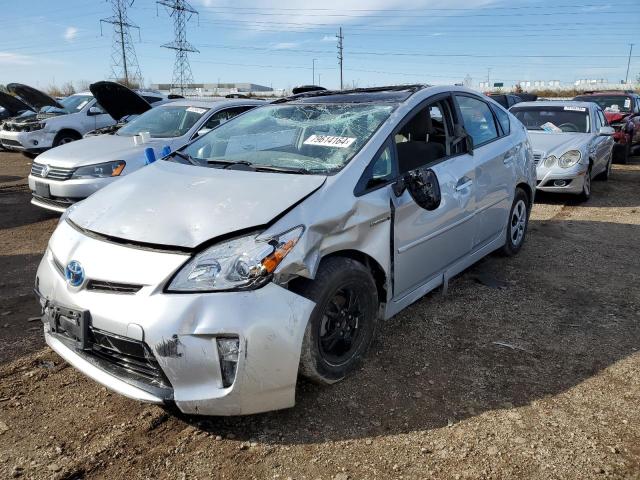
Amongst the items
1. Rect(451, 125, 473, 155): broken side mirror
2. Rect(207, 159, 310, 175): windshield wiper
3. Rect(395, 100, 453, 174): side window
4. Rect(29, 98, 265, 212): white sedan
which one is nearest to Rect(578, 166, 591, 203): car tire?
Rect(451, 125, 473, 155): broken side mirror

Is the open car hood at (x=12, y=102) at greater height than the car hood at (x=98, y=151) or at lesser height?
greater

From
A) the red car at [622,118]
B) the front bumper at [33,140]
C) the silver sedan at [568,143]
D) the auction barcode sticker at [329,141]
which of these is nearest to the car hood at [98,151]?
the auction barcode sticker at [329,141]

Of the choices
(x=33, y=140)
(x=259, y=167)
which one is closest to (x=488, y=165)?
(x=259, y=167)

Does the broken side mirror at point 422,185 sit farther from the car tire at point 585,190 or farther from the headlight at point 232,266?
the car tire at point 585,190

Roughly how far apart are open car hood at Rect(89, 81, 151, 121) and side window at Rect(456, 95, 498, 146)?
5681 mm

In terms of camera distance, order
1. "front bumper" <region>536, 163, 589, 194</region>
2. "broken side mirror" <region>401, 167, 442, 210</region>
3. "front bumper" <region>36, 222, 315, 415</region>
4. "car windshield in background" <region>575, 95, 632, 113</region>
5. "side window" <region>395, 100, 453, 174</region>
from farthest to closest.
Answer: "car windshield in background" <region>575, 95, 632, 113</region>, "front bumper" <region>536, 163, 589, 194</region>, "side window" <region>395, 100, 453, 174</region>, "broken side mirror" <region>401, 167, 442, 210</region>, "front bumper" <region>36, 222, 315, 415</region>

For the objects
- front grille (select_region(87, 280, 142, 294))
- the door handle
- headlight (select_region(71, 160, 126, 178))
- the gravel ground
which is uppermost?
the door handle

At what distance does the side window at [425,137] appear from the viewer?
3271mm

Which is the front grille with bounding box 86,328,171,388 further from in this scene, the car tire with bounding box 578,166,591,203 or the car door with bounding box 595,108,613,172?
the car door with bounding box 595,108,613,172

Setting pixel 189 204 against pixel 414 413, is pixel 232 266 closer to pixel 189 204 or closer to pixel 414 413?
pixel 189 204

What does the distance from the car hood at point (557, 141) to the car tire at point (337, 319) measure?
19.0 feet

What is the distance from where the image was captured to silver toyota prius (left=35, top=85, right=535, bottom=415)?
2.21 m

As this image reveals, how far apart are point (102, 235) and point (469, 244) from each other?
8.68ft

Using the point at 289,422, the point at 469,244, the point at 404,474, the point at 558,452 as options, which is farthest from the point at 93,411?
the point at 469,244
